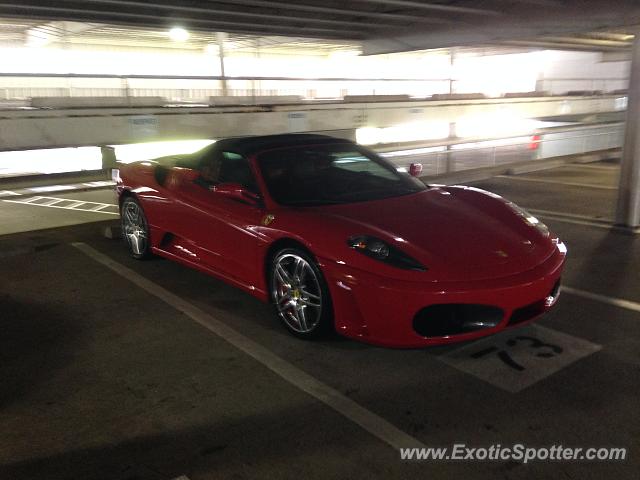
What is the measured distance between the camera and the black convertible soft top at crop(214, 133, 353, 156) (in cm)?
453

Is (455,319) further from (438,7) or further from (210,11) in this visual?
(210,11)

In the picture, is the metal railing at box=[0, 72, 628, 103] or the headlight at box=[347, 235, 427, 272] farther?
the metal railing at box=[0, 72, 628, 103]

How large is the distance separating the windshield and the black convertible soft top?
86 mm

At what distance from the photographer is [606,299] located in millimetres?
4516

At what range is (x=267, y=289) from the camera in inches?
159

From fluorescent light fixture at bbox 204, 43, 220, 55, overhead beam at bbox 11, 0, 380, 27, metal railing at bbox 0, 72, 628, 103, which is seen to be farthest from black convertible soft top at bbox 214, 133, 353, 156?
fluorescent light fixture at bbox 204, 43, 220, 55

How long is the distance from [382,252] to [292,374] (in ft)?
3.00

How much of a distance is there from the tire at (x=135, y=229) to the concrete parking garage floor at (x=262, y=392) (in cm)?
72

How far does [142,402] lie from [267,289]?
1.25 metres

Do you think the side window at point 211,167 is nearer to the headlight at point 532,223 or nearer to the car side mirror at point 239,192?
the car side mirror at point 239,192

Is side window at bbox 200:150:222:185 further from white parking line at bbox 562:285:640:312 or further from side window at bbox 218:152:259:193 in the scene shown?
white parking line at bbox 562:285:640:312

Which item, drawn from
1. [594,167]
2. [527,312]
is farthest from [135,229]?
[594,167]

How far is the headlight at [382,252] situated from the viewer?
3.32 m

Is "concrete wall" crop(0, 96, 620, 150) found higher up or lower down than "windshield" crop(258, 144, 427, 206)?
higher up
